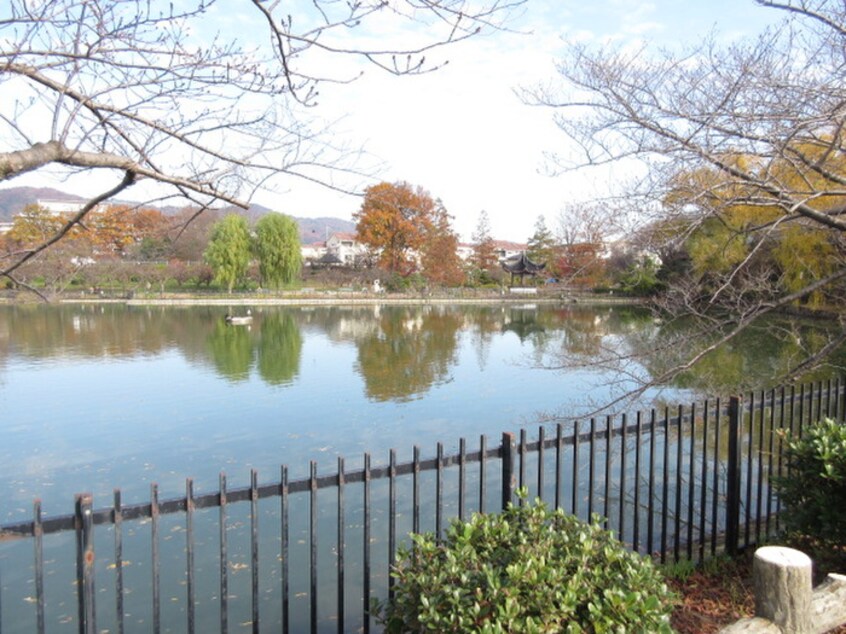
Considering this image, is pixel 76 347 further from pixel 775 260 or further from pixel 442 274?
pixel 442 274

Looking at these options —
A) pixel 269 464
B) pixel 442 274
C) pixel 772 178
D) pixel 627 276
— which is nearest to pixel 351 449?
pixel 269 464

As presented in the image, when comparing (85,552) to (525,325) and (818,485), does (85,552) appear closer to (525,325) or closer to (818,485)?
(818,485)

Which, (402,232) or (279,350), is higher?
(402,232)

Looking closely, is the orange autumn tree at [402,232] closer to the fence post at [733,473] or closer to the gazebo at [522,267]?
the gazebo at [522,267]

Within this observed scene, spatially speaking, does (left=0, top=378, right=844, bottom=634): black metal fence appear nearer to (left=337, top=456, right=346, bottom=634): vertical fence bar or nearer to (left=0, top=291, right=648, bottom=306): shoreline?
(left=337, top=456, right=346, bottom=634): vertical fence bar

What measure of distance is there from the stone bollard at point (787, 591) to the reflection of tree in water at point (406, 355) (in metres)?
10.3

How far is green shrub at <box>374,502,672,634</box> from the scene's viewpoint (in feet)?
7.16

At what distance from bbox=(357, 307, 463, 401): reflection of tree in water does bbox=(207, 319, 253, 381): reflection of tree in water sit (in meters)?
3.15

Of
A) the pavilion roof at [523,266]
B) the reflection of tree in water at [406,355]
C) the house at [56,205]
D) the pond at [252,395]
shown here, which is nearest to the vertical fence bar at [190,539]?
the house at [56,205]

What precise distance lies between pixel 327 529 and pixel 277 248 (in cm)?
4199

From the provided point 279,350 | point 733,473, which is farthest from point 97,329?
point 733,473

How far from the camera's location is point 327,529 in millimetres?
6488

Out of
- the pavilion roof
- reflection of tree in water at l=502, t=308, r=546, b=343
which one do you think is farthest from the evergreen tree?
reflection of tree in water at l=502, t=308, r=546, b=343

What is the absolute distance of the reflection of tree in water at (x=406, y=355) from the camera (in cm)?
1427
